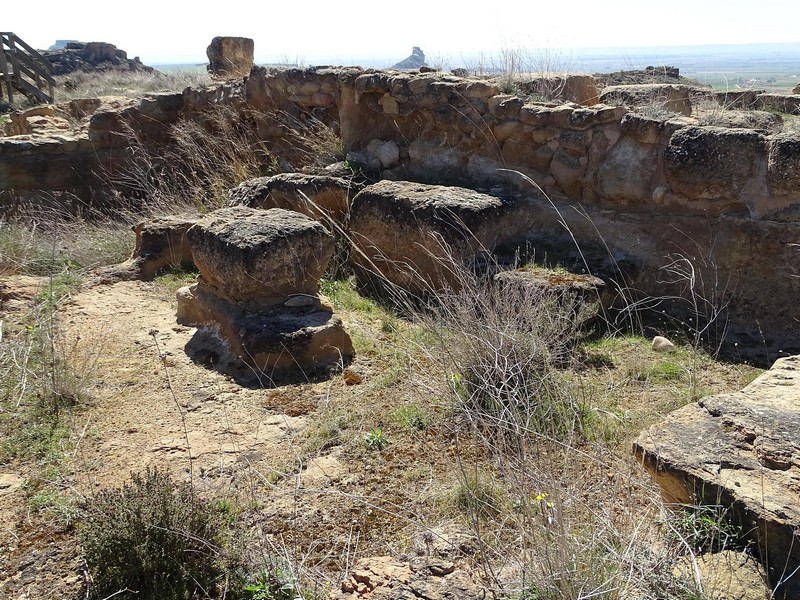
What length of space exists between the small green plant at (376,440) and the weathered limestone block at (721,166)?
2.72 meters

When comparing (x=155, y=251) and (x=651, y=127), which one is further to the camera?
(x=155, y=251)

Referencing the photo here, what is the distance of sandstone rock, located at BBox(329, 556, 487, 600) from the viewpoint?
2240 mm

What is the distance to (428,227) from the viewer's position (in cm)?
511

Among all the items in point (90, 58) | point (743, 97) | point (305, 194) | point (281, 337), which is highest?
point (90, 58)

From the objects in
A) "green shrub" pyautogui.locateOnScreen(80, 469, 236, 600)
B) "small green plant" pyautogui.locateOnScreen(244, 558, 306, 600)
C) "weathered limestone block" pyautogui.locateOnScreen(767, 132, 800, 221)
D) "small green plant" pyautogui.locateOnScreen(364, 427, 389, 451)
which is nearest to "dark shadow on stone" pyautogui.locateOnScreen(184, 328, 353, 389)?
"small green plant" pyautogui.locateOnScreen(364, 427, 389, 451)

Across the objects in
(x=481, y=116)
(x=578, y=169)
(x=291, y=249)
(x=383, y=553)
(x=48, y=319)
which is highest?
(x=481, y=116)

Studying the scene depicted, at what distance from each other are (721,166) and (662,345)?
50.2 inches

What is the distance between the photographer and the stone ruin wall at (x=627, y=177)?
14.4ft

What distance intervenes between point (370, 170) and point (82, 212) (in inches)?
166

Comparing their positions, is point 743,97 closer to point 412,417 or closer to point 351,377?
point 351,377

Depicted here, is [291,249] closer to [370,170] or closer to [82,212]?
[370,170]

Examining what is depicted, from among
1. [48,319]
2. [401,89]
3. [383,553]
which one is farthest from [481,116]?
[383,553]

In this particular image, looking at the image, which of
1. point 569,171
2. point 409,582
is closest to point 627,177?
point 569,171

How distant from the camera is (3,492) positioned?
3.08m
